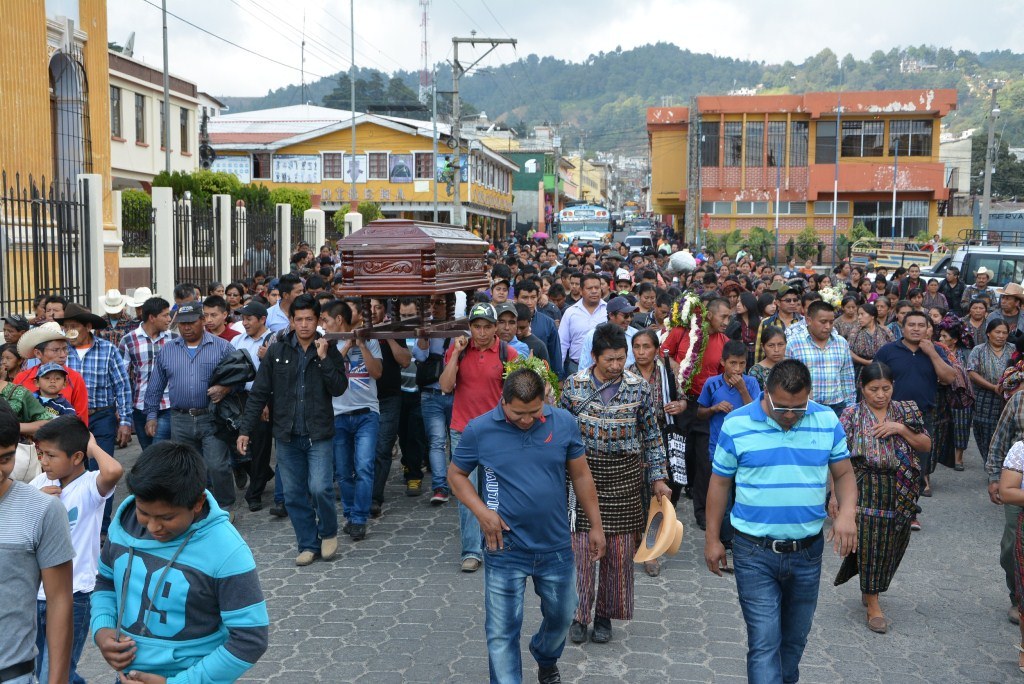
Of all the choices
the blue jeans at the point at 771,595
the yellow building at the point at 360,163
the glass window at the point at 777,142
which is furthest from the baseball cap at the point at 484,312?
the glass window at the point at 777,142

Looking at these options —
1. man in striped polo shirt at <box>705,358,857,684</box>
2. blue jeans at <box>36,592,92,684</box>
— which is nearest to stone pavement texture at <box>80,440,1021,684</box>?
man in striped polo shirt at <box>705,358,857,684</box>

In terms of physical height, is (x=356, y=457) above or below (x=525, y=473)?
below

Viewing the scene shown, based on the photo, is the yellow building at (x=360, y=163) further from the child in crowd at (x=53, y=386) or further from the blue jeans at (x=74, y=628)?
the blue jeans at (x=74, y=628)

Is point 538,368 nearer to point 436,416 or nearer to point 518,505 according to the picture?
point 518,505

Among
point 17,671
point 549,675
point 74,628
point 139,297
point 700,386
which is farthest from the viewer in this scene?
point 139,297

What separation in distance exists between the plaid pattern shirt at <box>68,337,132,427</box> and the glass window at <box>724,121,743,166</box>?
42.9m

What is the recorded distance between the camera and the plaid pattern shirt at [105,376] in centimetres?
722

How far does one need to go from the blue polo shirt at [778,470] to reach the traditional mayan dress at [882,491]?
1.63 meters

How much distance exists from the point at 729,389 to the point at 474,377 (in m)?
1.80

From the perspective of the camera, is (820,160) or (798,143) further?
(820,160)

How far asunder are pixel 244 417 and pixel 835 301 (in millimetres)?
6677

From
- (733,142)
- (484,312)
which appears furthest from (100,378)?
(733,142)

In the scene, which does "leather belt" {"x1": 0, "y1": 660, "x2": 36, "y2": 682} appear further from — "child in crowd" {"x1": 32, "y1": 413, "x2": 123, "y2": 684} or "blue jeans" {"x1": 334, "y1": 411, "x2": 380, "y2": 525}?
"blue jeans" {"x1": 334, "y1": 411, "x2": 380, "y2": 525}

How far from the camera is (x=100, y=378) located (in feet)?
23.8
